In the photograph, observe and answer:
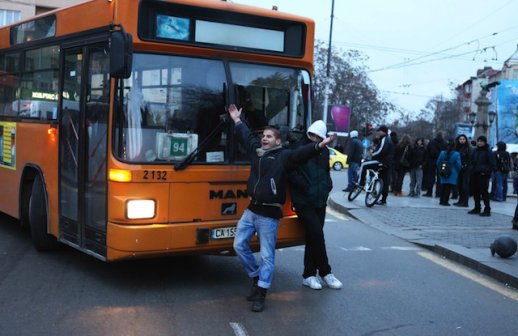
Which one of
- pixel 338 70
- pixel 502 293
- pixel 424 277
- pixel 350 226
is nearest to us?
pixel 502 293

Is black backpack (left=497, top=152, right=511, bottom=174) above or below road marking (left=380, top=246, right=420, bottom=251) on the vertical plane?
above

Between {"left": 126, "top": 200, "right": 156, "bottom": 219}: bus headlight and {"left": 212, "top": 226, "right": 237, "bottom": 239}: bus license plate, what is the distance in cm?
69

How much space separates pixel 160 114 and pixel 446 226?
738 centimetres

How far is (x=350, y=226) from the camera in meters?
11.1

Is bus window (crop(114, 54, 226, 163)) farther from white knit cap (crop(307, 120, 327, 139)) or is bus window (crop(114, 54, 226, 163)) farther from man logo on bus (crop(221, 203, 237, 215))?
white knit cap (crop(307, 120, 327, 139))

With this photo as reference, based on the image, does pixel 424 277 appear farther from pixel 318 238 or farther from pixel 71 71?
pixel 71 71

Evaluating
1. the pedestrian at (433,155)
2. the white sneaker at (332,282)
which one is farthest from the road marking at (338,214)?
the white sneaker at (332,282)

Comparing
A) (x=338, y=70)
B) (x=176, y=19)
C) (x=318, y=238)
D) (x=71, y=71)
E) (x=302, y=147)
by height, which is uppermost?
(x=338, y=70)

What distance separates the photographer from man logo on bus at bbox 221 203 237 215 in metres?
5.84

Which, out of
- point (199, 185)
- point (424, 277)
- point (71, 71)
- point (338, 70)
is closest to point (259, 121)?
point (199, 185)

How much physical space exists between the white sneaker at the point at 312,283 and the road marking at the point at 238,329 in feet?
4.88

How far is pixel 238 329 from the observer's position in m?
4.80

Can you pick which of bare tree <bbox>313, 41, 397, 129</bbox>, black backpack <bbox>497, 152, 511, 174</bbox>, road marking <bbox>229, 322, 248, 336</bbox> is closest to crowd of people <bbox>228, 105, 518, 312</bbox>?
road marking <bbox>229, 322, 248, 336</bbox>

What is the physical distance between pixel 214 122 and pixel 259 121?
606 millimetres
